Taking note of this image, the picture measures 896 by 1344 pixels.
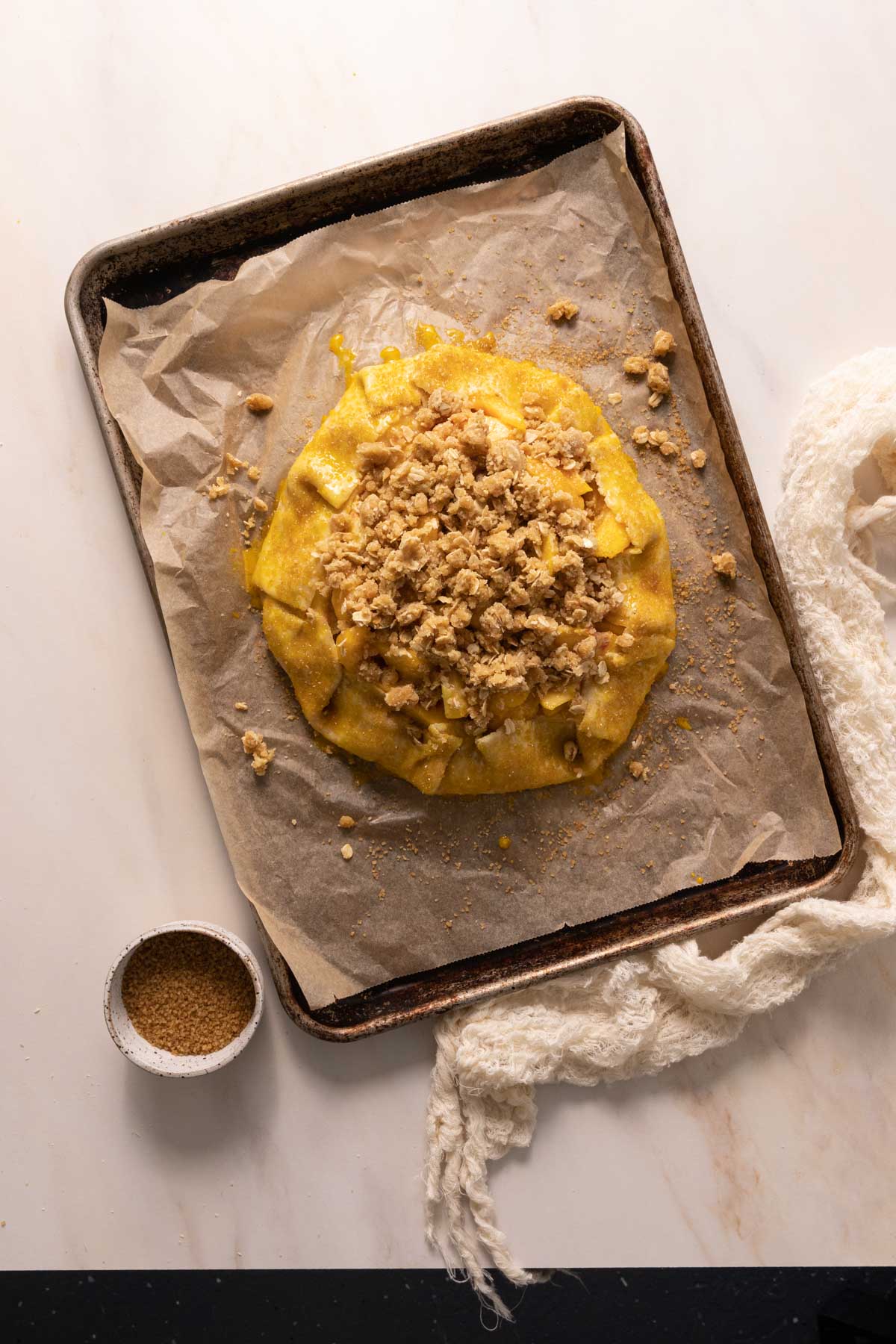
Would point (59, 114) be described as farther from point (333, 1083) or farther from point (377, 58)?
point (333, 1083)

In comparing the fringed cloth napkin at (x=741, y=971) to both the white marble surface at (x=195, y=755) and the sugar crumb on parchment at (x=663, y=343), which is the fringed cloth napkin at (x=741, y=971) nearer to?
the white marble surface at (x=195, y=755)

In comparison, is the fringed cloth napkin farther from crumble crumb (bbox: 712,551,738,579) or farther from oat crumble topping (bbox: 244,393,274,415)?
oat crumble topping (bbox: 244,393,274,415)

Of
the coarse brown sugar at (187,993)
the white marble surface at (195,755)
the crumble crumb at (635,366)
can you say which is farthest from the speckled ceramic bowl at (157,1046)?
the crumble crumb at (635,366)

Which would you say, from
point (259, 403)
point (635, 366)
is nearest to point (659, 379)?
point (635, 366)

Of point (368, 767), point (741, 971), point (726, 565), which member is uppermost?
point (726, 565)

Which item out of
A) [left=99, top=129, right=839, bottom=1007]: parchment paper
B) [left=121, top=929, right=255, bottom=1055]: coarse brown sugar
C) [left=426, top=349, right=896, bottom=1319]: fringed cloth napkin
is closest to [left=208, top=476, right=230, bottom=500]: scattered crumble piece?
[left=99, top=129, right=839, bottom=1007]: parchment paper

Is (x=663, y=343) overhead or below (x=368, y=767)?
overhead

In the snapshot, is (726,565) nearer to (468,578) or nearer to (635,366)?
(635,366)
